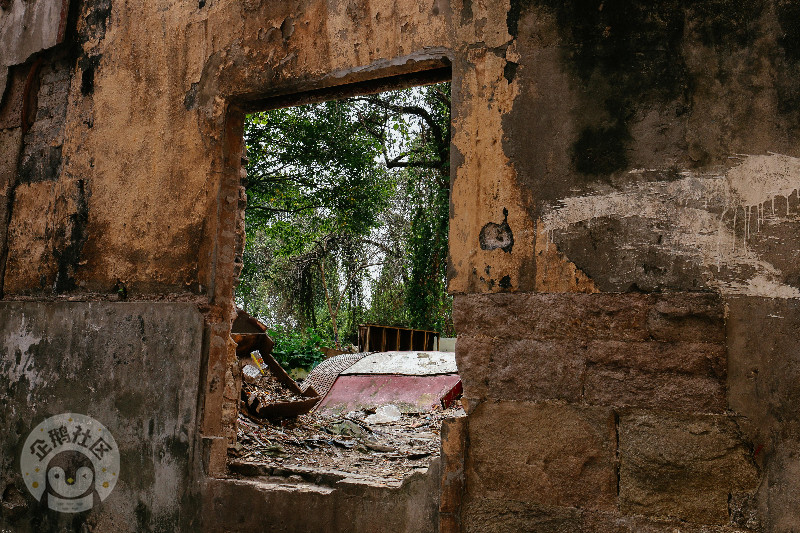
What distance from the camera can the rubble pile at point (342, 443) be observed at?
3.75m

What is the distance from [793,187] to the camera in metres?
2.28

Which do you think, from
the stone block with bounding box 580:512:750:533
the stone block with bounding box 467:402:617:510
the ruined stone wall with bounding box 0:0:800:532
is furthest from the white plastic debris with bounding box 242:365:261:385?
the stone block with bounding box 580:512:750:533

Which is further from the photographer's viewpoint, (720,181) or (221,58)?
(221,58)

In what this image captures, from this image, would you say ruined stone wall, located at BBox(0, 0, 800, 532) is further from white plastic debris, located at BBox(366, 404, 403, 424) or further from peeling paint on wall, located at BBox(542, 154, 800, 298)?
white plastic debris, located at BBox(366, 404, 403, 424)

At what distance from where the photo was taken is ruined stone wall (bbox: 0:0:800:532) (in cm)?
228

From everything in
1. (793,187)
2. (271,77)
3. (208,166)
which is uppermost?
(271,77)

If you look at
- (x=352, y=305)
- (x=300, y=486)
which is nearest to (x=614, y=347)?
(x=300, y=486)

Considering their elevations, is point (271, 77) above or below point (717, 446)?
above

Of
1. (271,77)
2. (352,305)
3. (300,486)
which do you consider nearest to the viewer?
(300,486)

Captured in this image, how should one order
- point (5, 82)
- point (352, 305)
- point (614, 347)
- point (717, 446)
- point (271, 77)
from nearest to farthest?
point (717, 446), point (614, 347), point (271, 77), point (5, 82), point (352, 305)

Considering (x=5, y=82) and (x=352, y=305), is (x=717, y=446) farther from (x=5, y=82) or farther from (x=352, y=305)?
(x=352, y=305)

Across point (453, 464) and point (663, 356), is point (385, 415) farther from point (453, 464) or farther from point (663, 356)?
point (663, 356)

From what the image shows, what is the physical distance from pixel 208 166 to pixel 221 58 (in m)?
0.63

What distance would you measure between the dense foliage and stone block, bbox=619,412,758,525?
24.5 feet
